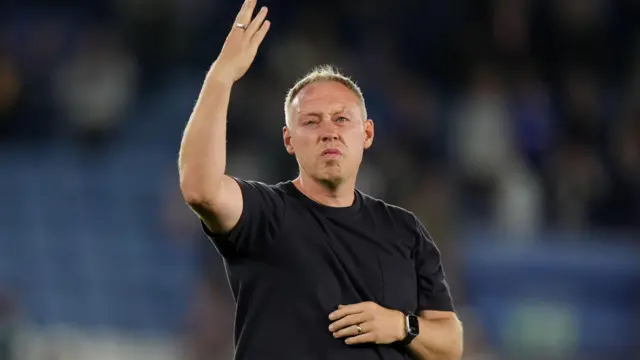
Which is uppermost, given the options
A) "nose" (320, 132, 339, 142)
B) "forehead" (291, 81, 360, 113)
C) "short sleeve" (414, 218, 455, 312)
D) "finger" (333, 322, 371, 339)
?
"forehead" (291, 81, 360, 113)

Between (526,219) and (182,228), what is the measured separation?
9.01 feet

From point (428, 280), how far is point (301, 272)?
49 centimetres

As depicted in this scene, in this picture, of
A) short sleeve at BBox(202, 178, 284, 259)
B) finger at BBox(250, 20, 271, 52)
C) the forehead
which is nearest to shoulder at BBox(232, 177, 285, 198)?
short sleeve at BBox(202, 178, 284, 259)

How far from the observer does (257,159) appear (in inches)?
360

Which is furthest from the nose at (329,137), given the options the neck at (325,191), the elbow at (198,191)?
the elbow at (198,191)

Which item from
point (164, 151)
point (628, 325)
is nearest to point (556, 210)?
point (628, 325)

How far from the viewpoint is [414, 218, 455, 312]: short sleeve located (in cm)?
357

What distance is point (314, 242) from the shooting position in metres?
3.32

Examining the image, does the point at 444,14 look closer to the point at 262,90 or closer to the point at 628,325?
the point at 262,90

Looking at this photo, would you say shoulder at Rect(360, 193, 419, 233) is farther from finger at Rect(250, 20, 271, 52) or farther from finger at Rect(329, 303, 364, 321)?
finger at Rect(250, 20, 271, 52)

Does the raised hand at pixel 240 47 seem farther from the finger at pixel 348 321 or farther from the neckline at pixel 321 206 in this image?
the finger at pixel 348 321

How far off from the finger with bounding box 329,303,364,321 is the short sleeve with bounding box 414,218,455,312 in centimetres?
35

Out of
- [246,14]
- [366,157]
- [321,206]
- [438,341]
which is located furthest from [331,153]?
[366,157]

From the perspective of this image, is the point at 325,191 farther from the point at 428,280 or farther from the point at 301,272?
the point at 428,280
